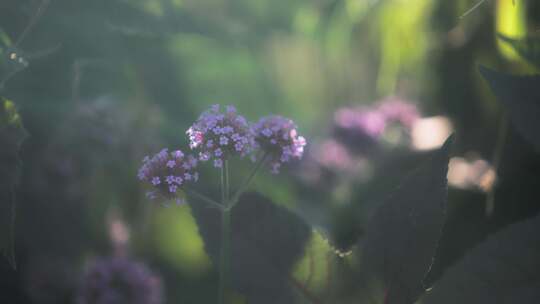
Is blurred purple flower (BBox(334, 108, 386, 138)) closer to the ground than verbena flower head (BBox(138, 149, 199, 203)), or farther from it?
farther from it

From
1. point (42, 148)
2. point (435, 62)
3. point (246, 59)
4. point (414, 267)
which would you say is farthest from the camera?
point (435, 62)

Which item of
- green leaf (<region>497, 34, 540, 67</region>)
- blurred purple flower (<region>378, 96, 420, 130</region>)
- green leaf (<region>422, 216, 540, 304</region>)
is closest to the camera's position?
green leaf (<region>422, 216, 540, 304</region>)

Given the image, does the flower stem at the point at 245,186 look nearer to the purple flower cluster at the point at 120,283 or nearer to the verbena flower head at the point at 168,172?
the verbena flower head at the point at 168,172

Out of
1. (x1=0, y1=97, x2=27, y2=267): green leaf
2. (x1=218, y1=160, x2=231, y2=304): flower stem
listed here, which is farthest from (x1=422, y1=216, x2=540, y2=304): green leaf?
(x1=0, y1=97, x2=27, y2=267): green leaf

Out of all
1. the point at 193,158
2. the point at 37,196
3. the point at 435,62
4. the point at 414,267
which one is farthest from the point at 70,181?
the point at 435,62

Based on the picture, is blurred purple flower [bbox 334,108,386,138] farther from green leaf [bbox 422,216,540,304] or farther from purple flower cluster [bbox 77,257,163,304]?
green leaf [bbox 422,216,540,304]

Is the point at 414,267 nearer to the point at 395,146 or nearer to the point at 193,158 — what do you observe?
the point at 193,158

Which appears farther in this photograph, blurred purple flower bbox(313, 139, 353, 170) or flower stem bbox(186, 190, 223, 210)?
blurred purple flower bbox(313, 139, 353, 170)
